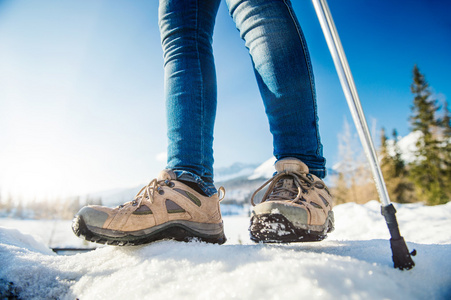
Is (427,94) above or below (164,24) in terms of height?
above

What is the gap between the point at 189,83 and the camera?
0.97 metres

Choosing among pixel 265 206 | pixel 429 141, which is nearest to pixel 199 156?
pixel 265 206

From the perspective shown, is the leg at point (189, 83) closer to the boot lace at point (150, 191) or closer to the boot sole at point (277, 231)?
the boot lace at point (150, 191)

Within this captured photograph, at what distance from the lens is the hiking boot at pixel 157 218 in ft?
2.40

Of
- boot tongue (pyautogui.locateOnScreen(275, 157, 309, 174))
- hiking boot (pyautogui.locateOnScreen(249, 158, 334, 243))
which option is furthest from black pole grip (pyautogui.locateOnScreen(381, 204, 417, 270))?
boot tongue (pyautogui.locateOnScreen(275, 157, 309, 174))

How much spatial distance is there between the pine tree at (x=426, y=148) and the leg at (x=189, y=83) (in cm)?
1889

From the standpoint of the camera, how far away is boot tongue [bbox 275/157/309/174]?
0.85 meters

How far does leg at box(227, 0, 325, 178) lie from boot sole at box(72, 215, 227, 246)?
0.41 meters

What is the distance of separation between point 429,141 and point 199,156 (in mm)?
23545

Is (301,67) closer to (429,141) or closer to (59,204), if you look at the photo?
(429,141)

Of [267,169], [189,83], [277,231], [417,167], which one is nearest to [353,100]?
[277,231]

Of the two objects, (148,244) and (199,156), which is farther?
(199,156)

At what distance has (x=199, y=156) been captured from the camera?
947mm

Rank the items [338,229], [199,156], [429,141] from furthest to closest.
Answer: [429,141]
[338,229]
[199,156]
